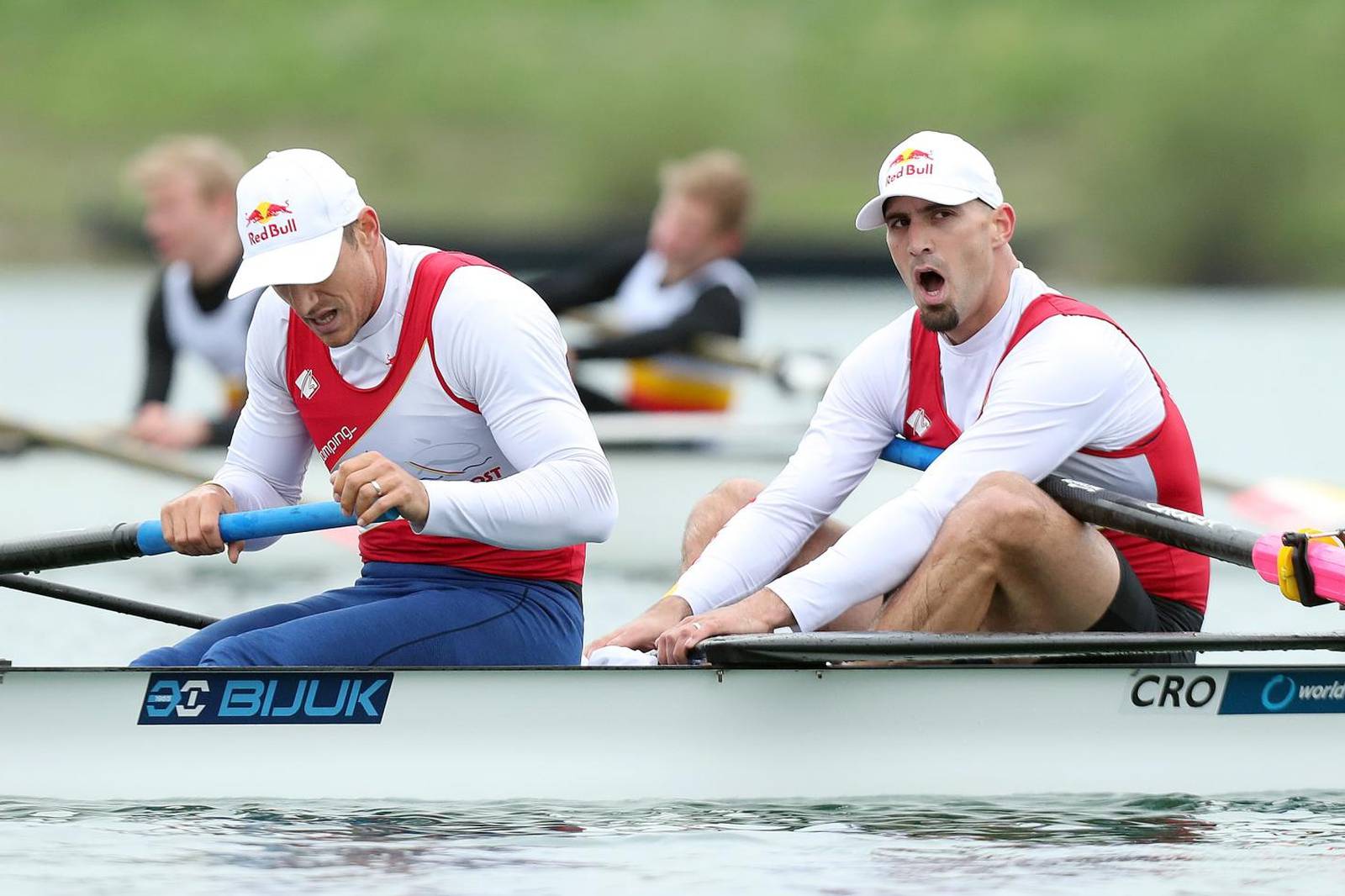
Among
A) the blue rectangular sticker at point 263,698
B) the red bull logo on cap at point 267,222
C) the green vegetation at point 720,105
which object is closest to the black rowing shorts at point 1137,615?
the blue rectangular sticker at point 263,698

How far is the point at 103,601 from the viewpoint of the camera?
19.5 ft

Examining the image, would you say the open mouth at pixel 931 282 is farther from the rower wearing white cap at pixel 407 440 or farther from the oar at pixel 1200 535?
the rower wearing white cap at pixel 407 440

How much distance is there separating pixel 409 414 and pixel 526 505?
1.39 ft

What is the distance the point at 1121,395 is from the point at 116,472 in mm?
8556

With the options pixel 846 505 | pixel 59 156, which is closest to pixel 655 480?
pixel 846 505

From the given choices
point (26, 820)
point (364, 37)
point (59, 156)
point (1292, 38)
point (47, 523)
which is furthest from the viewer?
point (364, 37)

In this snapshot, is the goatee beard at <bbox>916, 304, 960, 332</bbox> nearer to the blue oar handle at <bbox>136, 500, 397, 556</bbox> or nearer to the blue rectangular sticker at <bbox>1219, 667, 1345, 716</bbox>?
the blue rectangular sticker at <bbox>1219, 667, 1345, 716</bbox>

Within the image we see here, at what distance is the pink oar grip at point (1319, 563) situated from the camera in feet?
16.0

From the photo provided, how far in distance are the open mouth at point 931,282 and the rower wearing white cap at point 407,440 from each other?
3.11 feet

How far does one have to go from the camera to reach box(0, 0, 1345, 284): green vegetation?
43.0 meters

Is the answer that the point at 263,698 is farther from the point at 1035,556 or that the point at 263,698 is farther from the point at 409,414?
the point at 1035,556

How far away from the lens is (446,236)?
40094 millimetres

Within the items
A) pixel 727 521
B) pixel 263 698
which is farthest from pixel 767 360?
pixel 263 698

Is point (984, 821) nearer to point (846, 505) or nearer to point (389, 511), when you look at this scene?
point (389, 511)
